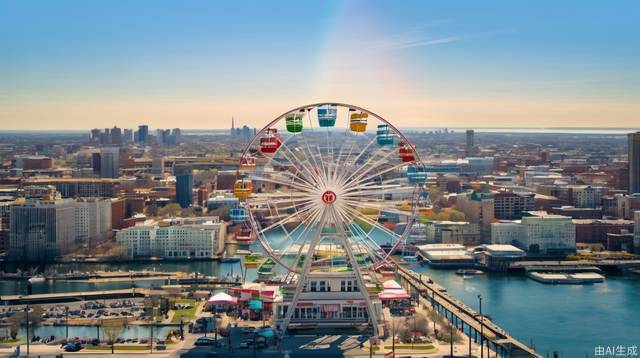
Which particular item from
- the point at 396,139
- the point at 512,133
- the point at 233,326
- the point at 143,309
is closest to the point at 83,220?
the point at 143,309

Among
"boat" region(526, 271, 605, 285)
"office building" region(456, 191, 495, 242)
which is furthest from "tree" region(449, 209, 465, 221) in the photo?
"boat" region(526, 271, 605, 285)

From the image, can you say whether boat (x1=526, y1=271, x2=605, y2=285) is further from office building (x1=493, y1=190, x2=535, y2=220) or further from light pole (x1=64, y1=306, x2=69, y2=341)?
light pole (x1=64, y1=306, x2=69, y2=341)

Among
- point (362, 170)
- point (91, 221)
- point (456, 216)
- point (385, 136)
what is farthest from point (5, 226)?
point (385, 136)

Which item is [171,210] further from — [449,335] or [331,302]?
[449,335]

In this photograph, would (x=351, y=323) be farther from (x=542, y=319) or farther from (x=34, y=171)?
(x=34, y=171)

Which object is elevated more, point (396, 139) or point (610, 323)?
point (396, 139)
